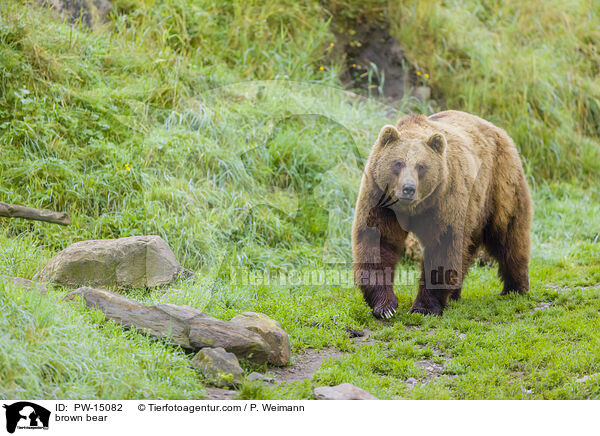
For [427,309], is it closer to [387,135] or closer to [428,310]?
[428,310]

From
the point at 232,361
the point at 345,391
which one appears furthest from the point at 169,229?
the point at 345,391

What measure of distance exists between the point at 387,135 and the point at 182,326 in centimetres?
265

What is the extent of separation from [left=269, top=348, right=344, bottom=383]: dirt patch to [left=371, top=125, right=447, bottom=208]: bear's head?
153 cm

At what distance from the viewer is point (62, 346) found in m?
4.09

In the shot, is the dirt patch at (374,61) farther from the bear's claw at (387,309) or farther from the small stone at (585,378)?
the small stone at (585,378)

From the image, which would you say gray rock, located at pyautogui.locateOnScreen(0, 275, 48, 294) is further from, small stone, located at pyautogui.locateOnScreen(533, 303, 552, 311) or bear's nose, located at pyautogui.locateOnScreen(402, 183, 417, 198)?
small stone, located at pyautogui.locateOnScreen(533, 303, 552, 311)

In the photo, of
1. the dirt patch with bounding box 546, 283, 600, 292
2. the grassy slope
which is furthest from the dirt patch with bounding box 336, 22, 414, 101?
the dirt patch with bounding box 546, 283, 600, 292

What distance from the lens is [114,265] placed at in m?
5.93

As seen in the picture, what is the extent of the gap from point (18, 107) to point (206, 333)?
4661 millimetres

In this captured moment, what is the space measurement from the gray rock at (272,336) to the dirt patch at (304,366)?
75 millimetres

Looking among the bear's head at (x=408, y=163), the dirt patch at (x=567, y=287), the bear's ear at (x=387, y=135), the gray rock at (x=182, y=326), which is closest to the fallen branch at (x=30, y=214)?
the gray rock at (x=182, y=326)

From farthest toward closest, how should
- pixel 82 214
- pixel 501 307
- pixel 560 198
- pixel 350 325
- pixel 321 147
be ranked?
1. pixel 560 198
2. pixel 321 147
3. pixel 82 214
4. pixel 501 307
5. pixel 350 325

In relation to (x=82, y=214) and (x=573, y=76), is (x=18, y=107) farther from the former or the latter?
(x=573, y=76)

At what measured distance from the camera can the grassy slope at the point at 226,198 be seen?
4.41 m
